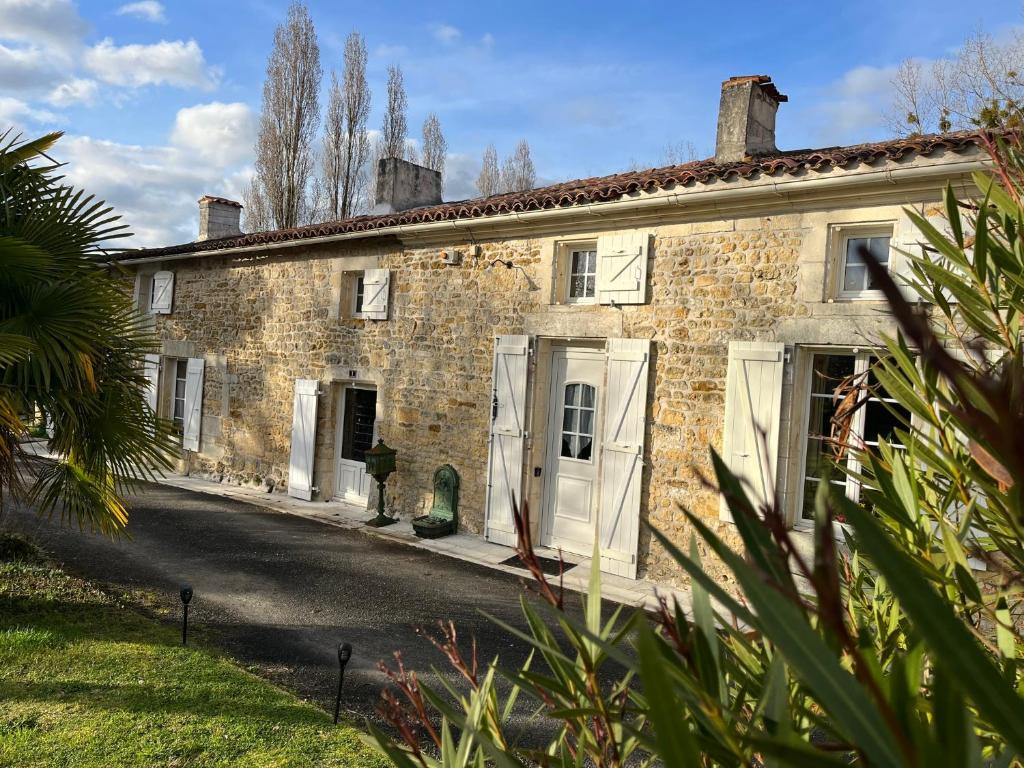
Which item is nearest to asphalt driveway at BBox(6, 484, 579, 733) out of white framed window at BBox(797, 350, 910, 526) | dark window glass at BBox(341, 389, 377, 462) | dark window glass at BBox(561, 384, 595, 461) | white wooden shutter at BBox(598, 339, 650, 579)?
white wooden shutter at BBox(598, 339, 650, 579)

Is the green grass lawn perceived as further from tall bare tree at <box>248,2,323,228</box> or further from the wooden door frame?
tall bare tree at <box>248,2,323,228</box>

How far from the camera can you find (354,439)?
33.9ft

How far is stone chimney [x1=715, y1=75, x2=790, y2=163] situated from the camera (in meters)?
7.14

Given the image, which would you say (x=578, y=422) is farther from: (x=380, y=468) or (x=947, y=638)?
(x=947, y=638)

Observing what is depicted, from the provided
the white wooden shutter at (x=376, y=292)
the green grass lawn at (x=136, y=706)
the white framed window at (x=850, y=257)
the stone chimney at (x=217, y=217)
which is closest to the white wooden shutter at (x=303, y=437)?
the white wooden shutter at (x=376, y=292)

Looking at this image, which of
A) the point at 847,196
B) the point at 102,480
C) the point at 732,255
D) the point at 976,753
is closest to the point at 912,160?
the point at 847,196

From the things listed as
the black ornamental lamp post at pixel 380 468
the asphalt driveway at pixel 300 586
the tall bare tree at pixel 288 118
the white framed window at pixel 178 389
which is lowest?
the asphalt driveway at pixel 300 586

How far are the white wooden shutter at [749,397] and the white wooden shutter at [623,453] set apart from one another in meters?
0.91

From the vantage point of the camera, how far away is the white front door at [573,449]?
773cm

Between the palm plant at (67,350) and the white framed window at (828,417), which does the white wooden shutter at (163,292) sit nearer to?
the palm plant at (67,350)

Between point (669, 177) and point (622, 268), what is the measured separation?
1.02 m

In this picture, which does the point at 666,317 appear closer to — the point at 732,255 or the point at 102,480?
the point at 732,255

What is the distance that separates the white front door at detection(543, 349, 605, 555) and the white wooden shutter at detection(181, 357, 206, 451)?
684 centimetres

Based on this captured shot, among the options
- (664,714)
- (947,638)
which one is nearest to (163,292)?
(664,714)
